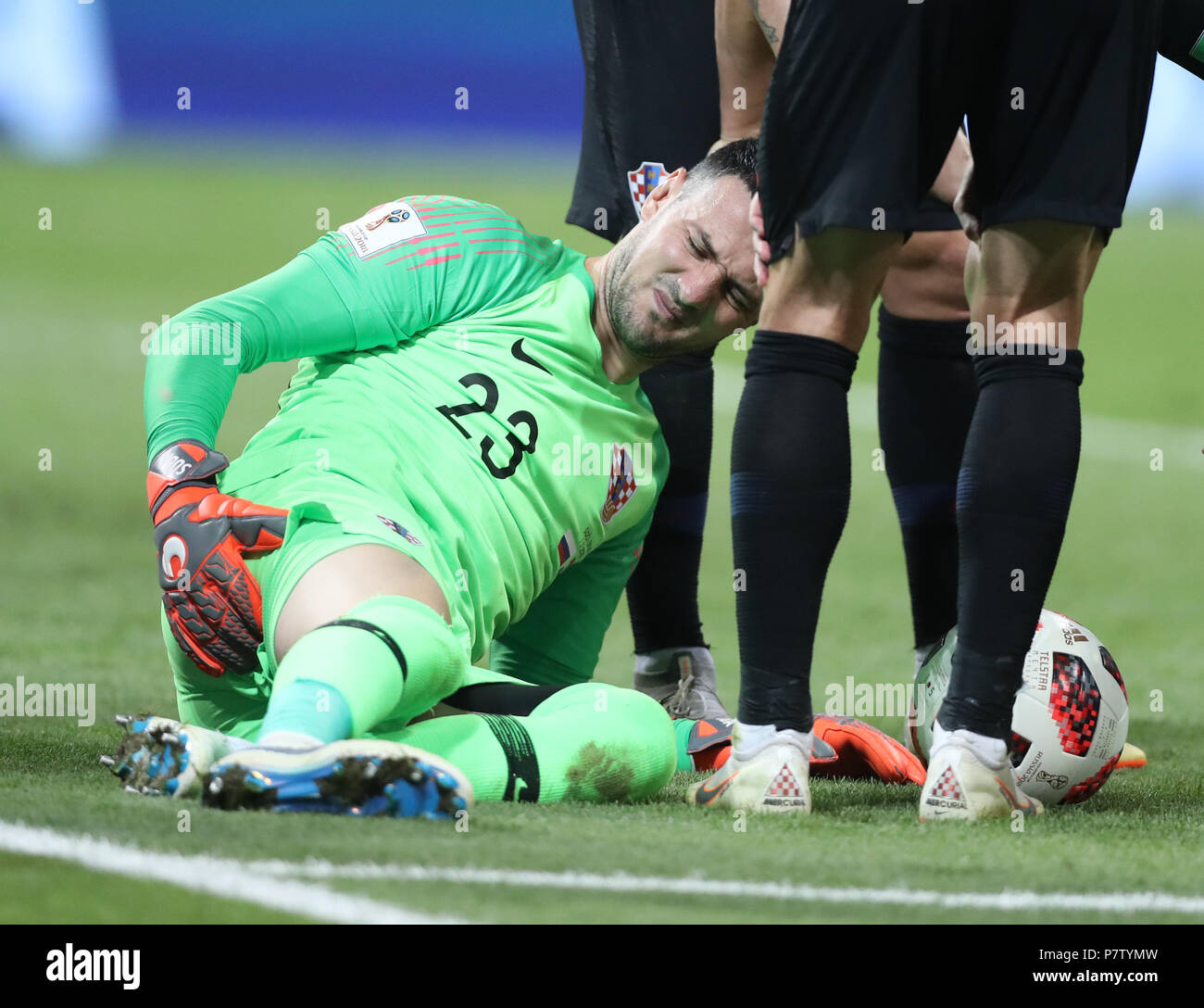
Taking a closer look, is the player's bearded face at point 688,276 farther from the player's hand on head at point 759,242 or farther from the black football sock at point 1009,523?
the black football sock at point 1009,523

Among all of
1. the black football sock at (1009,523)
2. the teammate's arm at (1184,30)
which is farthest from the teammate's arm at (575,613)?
the teammate's arm at (1184,30)

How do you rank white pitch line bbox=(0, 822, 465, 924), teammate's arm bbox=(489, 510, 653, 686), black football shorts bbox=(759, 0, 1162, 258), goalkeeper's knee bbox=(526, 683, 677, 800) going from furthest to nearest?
teammate's arm bbox=(489, 510, 653, 686)
goalkeeper's knee bbox=(526, 683, 677, 800)
black football shorts bbox=(759, 0, 1162, 258)
white pitch line bbox=(0, 822, 465, 924)

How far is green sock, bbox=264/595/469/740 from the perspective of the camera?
1824mm

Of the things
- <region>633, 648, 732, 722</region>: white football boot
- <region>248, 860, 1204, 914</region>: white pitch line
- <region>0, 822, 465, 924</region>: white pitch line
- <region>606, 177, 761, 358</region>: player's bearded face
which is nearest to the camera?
<region>0, 822, 465, 924</region>: white pitch line

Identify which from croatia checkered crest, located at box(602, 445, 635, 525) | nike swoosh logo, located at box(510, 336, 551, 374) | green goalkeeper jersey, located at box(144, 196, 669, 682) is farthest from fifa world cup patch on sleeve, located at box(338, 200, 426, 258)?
croatia checkered crest, located at box(602, 445, 635, 525)

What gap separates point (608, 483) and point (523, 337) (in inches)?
10.7

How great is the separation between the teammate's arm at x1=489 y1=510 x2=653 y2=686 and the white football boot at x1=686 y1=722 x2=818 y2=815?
632 millimetres

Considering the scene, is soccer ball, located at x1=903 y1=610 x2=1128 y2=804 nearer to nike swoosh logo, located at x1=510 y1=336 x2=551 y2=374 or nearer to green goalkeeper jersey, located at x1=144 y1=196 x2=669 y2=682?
green goalkeeper jersey, located at x1=144 y1=196 x2=669 y2=682

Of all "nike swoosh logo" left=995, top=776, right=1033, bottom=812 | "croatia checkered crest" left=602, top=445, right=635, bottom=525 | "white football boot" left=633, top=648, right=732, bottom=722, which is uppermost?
"croatia checkered crest" left=602, top=445, right=635, bottom=525

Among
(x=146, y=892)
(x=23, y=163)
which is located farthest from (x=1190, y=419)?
(x=23, y=163)

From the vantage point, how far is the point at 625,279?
8.52 ft

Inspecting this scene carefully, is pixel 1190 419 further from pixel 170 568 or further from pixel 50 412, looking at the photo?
pixel 170 568

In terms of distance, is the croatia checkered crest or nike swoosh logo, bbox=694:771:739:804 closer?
nike swoosh logo, bbox=694:771:739:804

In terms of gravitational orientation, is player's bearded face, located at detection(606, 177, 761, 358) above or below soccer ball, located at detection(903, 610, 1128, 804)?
above
